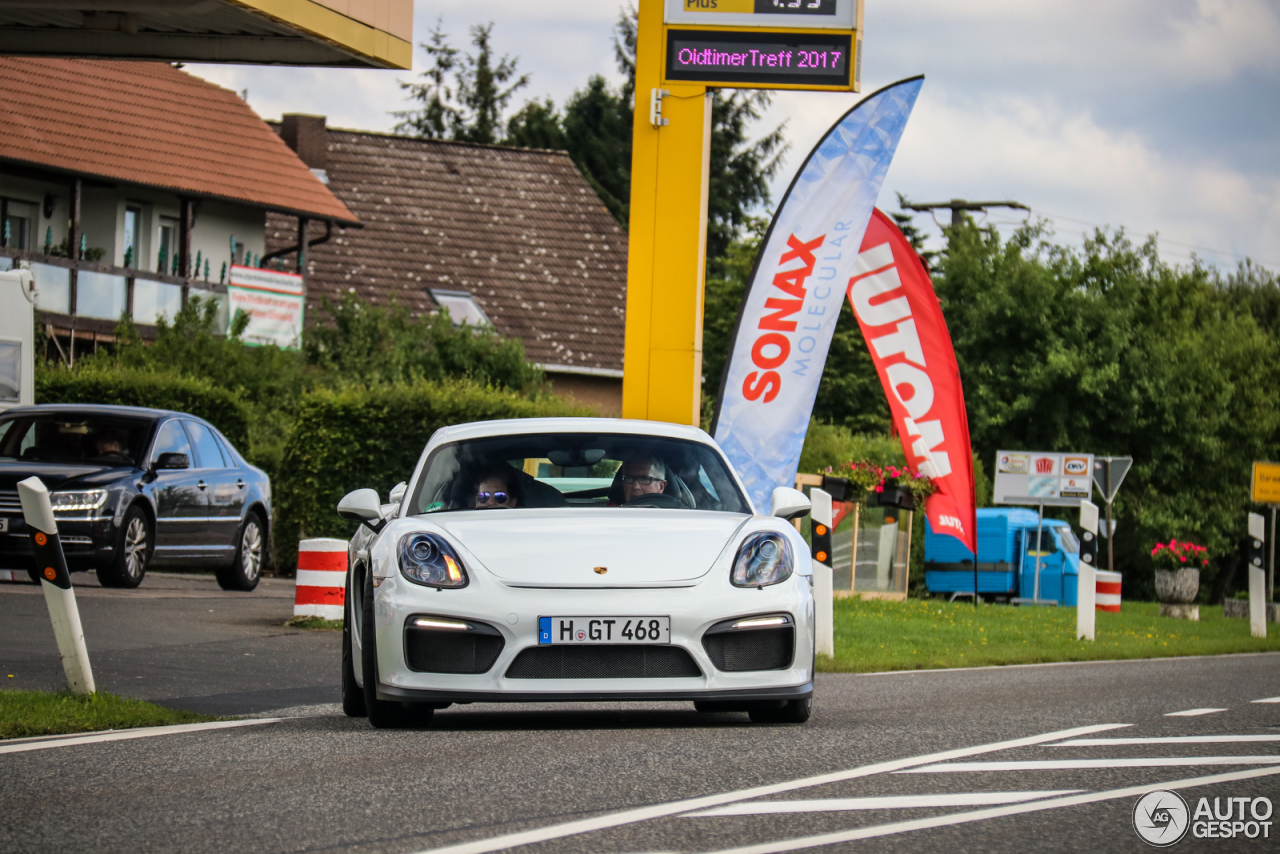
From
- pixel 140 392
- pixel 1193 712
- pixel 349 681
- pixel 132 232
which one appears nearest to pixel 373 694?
pixel 349 681

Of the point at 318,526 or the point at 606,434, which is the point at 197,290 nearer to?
the point at 318,526

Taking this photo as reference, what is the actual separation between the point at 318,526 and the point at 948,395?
8820 millimetres

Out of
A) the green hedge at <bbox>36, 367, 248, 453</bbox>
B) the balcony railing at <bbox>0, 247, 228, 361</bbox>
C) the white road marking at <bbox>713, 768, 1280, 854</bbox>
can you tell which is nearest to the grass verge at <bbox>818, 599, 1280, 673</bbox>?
the white road marking at <bbox>713, 768, 1280, 854</bbox>

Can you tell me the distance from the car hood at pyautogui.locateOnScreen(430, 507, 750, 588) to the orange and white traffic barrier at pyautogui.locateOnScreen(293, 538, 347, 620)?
300 inches

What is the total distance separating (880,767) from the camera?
7.16m

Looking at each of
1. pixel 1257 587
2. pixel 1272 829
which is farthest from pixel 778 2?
pixel 1272 829

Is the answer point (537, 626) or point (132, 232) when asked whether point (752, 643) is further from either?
point (132, 232)

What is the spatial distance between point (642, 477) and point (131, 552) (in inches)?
412

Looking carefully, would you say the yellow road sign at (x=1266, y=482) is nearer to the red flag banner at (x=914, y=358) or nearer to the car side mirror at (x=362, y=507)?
the red flag banner at (x=914, y=358)

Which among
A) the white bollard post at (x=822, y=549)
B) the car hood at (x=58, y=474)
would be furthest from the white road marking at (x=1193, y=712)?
the car hood at (x=58, y=474)

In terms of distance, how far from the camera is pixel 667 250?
1802 centimetres

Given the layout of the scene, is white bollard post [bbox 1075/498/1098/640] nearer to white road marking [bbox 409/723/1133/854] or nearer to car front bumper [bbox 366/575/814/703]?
white road marking [bbox 409/723/1133/854]

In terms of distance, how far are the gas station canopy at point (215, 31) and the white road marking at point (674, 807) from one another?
11.2 meters

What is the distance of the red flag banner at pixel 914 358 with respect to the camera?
23.2 m
